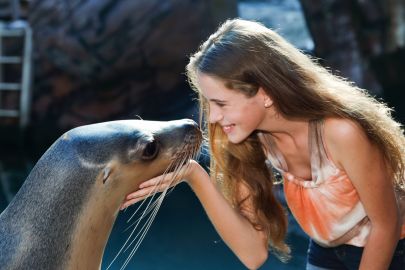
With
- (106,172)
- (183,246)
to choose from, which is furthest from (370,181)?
(183,246)

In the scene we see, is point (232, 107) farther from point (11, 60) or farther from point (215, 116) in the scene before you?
point (11, 60)

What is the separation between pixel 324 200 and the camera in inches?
114

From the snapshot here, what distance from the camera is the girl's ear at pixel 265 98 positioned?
105 inches

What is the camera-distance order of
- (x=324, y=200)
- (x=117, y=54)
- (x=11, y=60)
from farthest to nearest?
(x=11, y=60) < (x=117, y=54) < (x=324, y=200)

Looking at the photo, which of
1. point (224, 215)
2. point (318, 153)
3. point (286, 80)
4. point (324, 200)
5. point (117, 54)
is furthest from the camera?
point (117, 54)

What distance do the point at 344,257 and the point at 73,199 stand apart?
Result: 3.78 feet

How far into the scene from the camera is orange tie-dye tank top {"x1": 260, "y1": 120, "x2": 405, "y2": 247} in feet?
→ 9.18

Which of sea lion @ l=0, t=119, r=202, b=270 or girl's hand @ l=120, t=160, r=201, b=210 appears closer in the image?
sea lion @ l=0, t=119, r=202, b=270

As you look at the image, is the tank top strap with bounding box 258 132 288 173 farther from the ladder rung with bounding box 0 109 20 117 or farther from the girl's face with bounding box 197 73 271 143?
the ladder rung with bounding box 0 109 20 117

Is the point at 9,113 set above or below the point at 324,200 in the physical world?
below

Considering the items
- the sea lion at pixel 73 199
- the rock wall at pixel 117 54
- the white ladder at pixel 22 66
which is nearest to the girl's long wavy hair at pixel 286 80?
the sea lion at pixel 73 199

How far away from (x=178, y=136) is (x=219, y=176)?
18.8 inches

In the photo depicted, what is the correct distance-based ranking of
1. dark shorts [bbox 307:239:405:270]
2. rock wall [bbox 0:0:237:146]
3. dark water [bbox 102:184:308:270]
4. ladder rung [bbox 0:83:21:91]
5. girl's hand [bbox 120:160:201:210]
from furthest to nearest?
ladder rung [bbox 0:83:21:91], rock wall [bbox 0:0:237:146], dark water [bbox 102:184:308:270], dark shorts [bbox 307:239:405:270], girl's hand [bbox 120:160:201:210]

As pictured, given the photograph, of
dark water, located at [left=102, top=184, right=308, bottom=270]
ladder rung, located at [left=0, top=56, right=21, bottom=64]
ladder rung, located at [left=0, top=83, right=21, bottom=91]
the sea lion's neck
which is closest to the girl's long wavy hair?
the sea lion's neck
